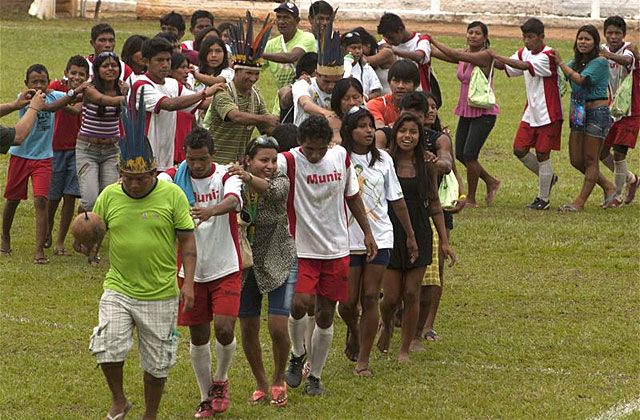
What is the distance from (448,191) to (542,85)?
5616 mm

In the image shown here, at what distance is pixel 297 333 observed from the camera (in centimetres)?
907

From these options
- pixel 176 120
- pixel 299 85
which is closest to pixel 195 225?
pixel 299 85

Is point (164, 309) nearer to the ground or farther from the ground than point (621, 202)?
farther from the ground

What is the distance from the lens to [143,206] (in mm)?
7875

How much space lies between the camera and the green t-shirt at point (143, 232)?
7.87m

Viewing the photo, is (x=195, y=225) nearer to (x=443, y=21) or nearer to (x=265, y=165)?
(x=265, y=165)

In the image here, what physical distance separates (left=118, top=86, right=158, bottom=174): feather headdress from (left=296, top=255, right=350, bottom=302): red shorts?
144cm

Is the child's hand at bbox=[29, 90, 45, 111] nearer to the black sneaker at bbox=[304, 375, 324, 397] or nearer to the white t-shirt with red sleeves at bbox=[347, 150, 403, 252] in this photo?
the white t-shirt with red sleeves at bbox=[347, 150, 403, 252]

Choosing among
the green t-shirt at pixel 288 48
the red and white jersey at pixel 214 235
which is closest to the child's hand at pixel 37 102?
the red and white jersey at pixel 214 235

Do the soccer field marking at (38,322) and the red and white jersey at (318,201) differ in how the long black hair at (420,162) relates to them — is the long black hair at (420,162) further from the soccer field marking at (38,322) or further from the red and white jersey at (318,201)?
the soccer field marking at (38,322)

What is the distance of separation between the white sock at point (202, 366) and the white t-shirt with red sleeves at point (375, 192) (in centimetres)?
139

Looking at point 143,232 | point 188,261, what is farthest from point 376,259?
point 143,232

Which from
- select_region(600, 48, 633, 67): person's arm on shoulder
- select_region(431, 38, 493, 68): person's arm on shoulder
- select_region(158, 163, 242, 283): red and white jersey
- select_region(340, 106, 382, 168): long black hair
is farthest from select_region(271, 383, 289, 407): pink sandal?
select_region(600, 48, 633, 67): person's arm on shoulder

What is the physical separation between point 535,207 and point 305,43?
356cm
